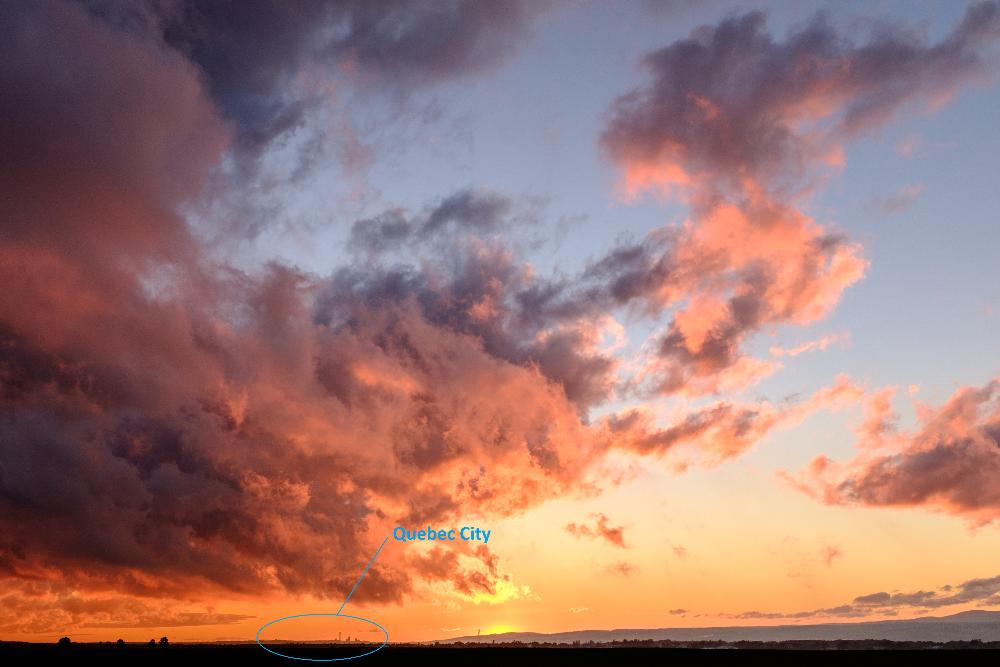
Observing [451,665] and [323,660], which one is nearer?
[451,665]

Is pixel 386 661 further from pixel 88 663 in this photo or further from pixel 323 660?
pixel 88 663

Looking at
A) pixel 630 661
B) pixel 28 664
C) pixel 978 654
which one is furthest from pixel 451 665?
pixel 978 654

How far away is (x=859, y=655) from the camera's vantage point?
10669 centimetres

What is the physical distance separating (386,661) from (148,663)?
2827 centimetres

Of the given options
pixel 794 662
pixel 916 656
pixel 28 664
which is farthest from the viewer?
pixel 916 656

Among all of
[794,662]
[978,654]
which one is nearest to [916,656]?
[978,654]

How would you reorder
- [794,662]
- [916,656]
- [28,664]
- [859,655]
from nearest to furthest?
1. [28,664]
2. [794,662]
3. [916,656]
4. [859,655]

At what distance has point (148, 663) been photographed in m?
91.8

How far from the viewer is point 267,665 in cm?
9581

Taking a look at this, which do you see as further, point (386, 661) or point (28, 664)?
point (386, 661)

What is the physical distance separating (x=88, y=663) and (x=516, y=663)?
166 feet

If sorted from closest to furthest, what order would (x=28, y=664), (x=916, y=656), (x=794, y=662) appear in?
(x=28, y=664) < (x=794, y=662) < (x=916, y=656)

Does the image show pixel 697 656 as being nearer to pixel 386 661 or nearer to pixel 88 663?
pixel 386 661

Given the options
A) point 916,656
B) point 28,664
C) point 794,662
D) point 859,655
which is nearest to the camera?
point 28,664
